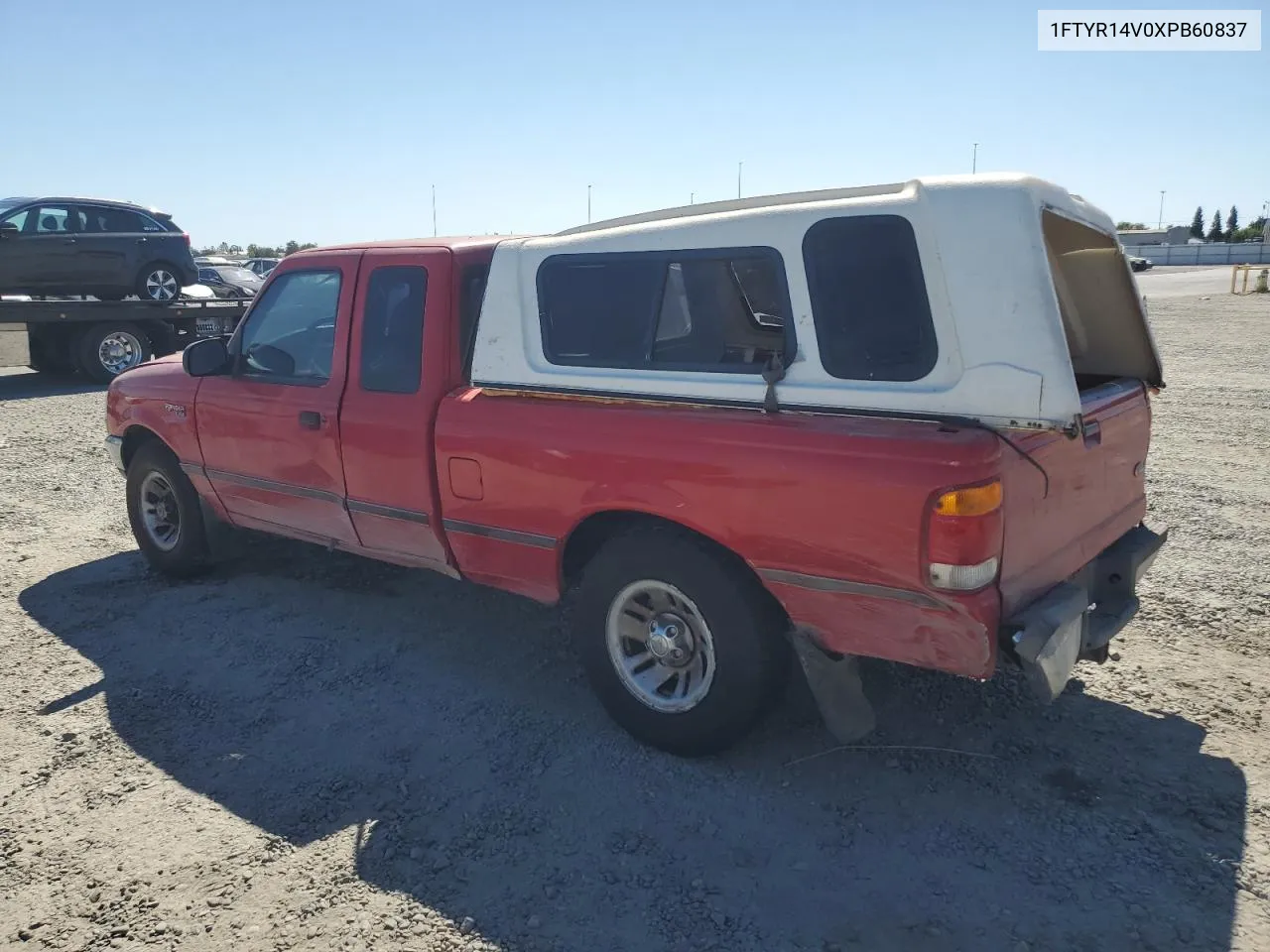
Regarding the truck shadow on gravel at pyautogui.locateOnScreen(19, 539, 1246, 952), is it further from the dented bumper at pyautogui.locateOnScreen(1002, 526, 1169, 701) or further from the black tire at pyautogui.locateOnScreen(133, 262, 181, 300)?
the black tire at pyautogui.locateOnScreen(133, 262, 181, 300)

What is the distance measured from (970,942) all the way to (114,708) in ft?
11.5

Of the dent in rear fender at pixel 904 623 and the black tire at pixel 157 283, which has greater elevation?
the black tire at pixel 157 283

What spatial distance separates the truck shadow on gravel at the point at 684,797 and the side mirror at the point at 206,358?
1371 millimetres

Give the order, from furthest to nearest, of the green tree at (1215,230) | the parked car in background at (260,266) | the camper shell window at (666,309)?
1. the green tree at (1215,230)
2. the parked car in background at (260,266)
3. the camper shell window at (666,309)

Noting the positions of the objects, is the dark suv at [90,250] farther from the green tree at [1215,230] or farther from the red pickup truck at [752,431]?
the green tree at [1215,230]

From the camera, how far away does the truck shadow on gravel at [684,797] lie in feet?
9.05

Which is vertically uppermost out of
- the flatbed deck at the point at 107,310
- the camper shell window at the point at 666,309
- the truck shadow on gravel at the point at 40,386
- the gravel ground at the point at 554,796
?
the camper shell window at the point at 666,309

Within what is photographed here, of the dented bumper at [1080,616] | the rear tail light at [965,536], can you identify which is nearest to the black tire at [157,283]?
the dented bumper at [1080,616]

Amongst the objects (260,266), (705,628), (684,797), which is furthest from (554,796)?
(260,266)

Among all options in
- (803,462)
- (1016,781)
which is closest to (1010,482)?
(803,462)

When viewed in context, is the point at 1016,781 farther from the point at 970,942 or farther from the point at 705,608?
the point at 705,608

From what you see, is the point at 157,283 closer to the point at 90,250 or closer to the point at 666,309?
the point at 90,250

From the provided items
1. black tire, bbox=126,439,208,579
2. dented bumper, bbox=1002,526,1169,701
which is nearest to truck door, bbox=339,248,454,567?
black tire, bbox=126,439,208,579

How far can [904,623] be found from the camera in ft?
9.71
